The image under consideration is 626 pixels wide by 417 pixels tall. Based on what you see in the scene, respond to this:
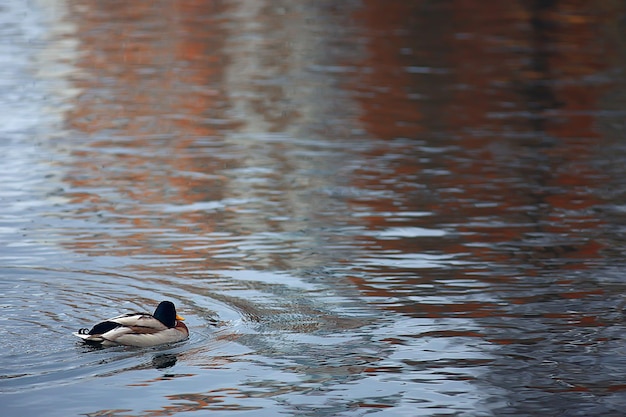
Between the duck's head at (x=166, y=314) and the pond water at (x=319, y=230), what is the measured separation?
1.03ft

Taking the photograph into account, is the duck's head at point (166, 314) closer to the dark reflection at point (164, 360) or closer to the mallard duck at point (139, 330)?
the mallard duck at point (139, 330)

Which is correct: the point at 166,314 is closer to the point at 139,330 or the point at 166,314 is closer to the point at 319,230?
the point at 139,330

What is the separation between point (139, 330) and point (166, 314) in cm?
29

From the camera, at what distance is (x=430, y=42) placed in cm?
3850

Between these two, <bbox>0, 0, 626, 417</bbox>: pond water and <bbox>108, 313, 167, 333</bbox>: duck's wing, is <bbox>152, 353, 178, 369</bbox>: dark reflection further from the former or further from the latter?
<bbox>108, 313, 167, 333</bbox>: duck's wing

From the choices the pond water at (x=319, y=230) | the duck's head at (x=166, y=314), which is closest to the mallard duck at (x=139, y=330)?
the duck's head at (x=166, y=314)

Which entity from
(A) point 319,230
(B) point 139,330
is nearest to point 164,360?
(B) point 139,330

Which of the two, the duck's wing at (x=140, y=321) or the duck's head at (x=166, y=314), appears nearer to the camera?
the duck's wing at (x=140, y=321)

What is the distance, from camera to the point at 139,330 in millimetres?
11438

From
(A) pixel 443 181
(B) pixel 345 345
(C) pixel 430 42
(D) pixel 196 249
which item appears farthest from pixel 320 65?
(B) pixel 345 345

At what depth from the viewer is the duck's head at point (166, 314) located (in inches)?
455

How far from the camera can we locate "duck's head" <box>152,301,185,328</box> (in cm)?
1156

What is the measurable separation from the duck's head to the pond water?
315 millimetres

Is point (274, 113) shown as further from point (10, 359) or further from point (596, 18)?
point (596, 18)
